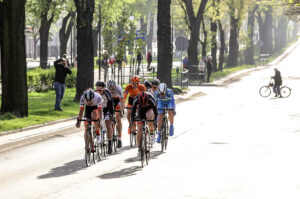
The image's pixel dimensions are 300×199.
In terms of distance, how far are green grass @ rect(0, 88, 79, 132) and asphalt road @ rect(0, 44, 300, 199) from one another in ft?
5.27

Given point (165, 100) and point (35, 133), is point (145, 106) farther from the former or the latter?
point (35, 133)

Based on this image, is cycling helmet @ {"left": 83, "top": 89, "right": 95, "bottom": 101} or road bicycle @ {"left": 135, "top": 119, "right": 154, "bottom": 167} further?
cycling helmet @ {"left": 83, "top": 89, "right": 95, "bottom": 101}

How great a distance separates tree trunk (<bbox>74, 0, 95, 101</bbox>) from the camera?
27922mm

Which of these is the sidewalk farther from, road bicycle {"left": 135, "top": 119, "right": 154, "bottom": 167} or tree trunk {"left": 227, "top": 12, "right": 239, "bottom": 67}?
tree trunk {"left": 227, "top": 12, "right": 239, "bottom": 67}

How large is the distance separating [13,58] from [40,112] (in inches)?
107

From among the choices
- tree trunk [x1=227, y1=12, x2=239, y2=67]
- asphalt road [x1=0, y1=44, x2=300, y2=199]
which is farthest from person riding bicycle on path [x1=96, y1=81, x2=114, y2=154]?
tree trunk [x1=227, y1=12, x2=239, y2=67]

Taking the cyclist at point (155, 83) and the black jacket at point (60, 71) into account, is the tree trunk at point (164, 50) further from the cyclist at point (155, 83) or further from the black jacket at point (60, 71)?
the cyclist at point (155, 83)

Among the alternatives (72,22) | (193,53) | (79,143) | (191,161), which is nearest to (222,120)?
(79,143)

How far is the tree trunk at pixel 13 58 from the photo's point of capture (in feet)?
72.6

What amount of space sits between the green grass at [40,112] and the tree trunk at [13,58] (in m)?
0.46

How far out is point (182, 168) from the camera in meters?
14.1

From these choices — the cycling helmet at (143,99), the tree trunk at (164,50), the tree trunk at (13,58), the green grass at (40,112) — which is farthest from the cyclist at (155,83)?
the tree trunk at (164,50)

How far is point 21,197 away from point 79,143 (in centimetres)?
753

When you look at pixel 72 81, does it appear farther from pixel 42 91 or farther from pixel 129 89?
pixel 129 89
